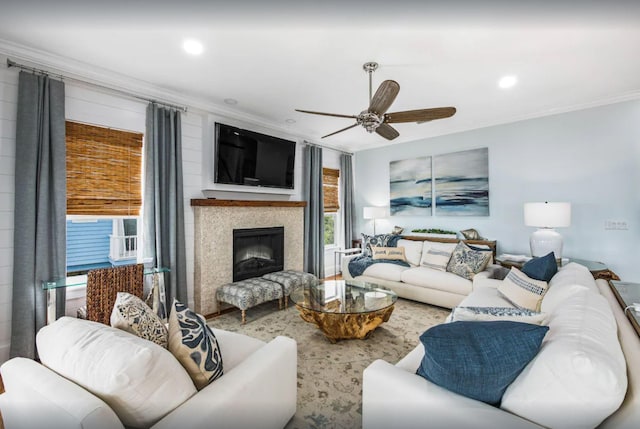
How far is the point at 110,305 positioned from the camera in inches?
96.0

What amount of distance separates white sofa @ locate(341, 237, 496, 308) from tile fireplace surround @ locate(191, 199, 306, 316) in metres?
1.54

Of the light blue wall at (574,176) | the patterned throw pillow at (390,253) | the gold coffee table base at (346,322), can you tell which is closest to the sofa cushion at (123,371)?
the gold coffee table base at (346,322)

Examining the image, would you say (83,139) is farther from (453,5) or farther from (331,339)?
(453,5)

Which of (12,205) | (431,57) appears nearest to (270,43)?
(431,57)

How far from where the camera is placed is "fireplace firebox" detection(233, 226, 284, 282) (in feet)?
12.1

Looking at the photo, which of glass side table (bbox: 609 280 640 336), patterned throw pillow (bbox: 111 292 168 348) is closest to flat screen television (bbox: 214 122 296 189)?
patterned throw pillow (bbox: 111 292 168 348)

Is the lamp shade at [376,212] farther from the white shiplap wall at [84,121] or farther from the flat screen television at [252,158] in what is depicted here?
the white shiplap wall at [84,121]

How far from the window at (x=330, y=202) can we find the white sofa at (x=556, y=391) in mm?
4208

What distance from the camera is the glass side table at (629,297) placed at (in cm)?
134

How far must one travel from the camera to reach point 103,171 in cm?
272

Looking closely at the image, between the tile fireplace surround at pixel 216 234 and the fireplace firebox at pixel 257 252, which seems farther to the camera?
the fireplace firebox at pixel 257 252

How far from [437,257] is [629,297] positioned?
2045mm

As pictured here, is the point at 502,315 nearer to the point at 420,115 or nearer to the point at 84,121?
the point at 420,115

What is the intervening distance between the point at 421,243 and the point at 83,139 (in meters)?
4.17
